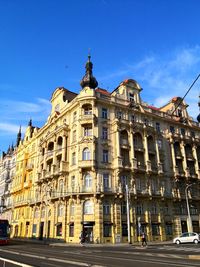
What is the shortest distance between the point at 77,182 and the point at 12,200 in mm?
32641

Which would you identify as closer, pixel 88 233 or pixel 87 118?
pixel 88 233

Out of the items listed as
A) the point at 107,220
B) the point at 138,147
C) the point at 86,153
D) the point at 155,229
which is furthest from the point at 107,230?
the point at 138,147

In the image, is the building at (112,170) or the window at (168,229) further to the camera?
the window at (168,229)

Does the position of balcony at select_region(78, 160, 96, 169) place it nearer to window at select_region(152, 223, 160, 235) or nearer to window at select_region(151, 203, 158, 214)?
window at select_region(151, 203, 158, 214)

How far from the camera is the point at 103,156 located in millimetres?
38625

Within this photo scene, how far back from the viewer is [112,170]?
38.1 metres

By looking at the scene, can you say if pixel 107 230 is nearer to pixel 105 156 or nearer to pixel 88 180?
pixel 88 180

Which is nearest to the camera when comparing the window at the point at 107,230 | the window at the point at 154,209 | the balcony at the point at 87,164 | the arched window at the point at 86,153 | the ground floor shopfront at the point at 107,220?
the window at the point at 107,230

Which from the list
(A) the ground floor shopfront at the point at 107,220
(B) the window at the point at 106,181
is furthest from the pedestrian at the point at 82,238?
(B) the window at the point at 106,181

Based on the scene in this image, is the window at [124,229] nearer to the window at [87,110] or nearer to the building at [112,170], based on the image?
the building at [112,170]

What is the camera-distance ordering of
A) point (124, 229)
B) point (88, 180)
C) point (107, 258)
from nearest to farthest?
point (107, 258)
point (124, 229)
point (88, 180)

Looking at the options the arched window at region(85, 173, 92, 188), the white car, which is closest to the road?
the white car

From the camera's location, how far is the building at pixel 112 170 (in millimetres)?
35812

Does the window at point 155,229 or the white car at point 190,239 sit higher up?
the window at point 155,229
